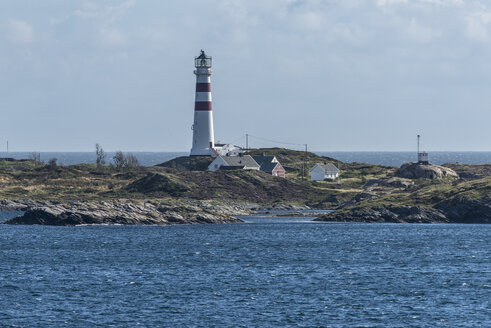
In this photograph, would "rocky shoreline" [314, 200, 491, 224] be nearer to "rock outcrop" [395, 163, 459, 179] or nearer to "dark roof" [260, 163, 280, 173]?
"rock outcrop" [395, 163, 459, 179]

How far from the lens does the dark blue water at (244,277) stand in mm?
50688

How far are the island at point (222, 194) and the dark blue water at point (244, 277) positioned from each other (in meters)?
5.33

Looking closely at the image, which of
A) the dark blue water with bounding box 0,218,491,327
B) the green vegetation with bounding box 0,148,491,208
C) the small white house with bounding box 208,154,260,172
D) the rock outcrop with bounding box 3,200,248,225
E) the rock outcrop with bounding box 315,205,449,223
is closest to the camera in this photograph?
the dark blue water with bounding box 0,218,491,327

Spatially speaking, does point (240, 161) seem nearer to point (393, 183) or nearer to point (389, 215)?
point (393, 183)

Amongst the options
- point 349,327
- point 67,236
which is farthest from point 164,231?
point 349,327

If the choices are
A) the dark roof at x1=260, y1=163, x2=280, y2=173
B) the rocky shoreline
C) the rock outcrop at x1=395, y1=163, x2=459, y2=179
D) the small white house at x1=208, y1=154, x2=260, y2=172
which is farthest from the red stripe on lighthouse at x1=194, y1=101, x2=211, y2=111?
the rocky shoreline

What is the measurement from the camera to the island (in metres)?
109

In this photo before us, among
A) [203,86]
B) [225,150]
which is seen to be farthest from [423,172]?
[225,150]

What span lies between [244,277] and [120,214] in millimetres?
43403

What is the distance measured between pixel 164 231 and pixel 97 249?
1930cm

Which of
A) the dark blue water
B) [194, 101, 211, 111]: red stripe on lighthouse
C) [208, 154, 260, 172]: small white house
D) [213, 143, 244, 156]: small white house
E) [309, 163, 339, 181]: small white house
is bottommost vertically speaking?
the dark blue water

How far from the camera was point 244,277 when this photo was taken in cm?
6612

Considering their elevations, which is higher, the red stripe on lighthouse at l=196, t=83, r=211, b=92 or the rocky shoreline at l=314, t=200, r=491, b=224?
the red stripe on lighthouse at l=196, t=83, r=211, b=92

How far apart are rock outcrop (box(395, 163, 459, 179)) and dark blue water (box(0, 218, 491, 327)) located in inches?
1632
